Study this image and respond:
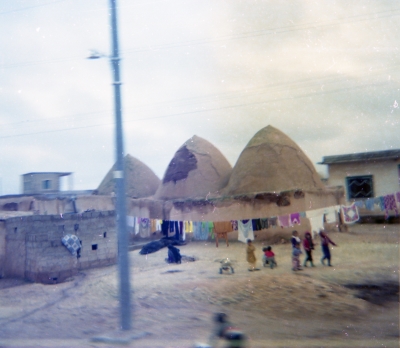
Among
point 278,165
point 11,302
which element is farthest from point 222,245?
point 11,302

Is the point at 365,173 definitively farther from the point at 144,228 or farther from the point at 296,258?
the point at 296,258

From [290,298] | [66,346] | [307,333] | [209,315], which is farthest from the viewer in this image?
[290,298]

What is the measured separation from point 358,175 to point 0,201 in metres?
21.1

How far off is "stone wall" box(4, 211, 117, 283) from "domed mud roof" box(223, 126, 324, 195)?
9.21 meters

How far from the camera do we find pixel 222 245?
18.8m

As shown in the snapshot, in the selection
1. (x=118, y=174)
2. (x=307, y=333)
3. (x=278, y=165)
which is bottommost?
(x=307, y=333)

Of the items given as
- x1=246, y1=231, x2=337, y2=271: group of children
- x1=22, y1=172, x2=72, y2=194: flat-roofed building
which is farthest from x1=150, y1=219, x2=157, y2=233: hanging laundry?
x1=22, y1=172, x2=72, y2=194: flat-roofed building

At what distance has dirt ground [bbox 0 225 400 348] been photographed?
21.6 feet

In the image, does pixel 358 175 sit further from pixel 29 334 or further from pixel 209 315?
pixel 29 334

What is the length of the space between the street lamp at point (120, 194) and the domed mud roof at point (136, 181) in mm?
24134

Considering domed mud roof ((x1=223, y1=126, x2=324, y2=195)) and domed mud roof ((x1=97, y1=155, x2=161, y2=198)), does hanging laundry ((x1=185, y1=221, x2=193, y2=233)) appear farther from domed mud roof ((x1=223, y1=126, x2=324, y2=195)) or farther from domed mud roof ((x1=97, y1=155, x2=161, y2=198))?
domed mud roof ((x1=97, y1=155, x2=161, y2=198))

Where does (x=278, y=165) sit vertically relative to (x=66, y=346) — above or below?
above

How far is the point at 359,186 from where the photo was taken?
2400cm

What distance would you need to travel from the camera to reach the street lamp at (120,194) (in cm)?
673
